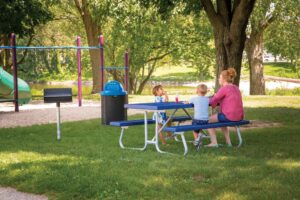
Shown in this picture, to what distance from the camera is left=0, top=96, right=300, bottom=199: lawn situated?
6781 millimetres

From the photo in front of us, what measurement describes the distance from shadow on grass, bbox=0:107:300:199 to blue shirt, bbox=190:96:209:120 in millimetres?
594

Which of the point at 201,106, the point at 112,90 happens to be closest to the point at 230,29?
the point at 112,90

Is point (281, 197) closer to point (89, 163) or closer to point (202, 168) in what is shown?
point (202, 168)

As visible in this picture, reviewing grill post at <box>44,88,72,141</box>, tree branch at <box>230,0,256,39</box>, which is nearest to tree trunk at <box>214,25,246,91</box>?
tree branch at <box>230,0,256,39</box>

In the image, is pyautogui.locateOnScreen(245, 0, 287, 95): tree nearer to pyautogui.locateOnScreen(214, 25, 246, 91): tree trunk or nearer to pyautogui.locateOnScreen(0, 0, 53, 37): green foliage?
pyautogui.locateOnScreen(0, 0, 53, 37): green foliage

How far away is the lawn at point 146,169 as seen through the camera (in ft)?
22.2

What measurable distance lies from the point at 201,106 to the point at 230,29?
13.4 feet

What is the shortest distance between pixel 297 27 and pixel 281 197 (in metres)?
24.9

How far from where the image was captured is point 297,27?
30.1 meters

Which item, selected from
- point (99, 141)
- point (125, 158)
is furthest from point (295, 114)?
point (125, 158)

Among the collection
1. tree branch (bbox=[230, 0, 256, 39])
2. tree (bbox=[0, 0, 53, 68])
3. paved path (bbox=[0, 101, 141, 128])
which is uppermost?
tree (bbox=[0, 0, 53, 68])

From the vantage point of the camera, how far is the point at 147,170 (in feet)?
A: 25.7

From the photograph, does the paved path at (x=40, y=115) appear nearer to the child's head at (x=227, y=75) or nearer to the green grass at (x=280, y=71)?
the child's head at (x=227, y=75)

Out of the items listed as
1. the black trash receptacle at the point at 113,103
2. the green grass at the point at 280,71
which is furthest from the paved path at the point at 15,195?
the green grass at the point at 280,71
